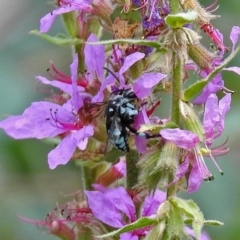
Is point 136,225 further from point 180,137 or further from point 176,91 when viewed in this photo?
point 176,91

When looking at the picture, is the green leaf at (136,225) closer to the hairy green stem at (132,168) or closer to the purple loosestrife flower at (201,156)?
the purple loosestrife flower at (201,156)

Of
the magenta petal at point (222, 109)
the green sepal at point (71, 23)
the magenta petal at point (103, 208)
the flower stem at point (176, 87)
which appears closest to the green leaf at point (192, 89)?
the flower stem at point (176, 87)

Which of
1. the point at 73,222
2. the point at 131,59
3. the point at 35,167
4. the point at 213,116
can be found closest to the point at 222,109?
the point at 213,116

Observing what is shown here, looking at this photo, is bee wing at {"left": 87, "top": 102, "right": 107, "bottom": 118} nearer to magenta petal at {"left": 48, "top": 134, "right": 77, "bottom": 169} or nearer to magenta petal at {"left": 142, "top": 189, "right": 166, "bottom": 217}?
magenta petal at {"left": 48, "top": 134, "right": 77, "bottom": 169}

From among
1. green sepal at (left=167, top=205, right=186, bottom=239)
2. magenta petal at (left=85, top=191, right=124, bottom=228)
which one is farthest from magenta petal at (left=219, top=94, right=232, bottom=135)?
magenta petal at (left=85, top=191, right=124, bottom=228)

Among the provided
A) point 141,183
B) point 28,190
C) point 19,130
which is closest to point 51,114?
point 19,130

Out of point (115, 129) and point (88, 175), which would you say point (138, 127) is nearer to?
point (115, 129)
